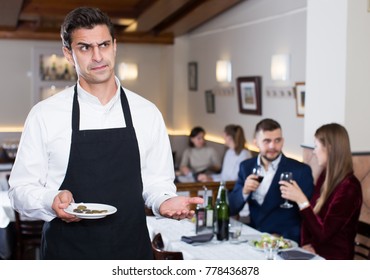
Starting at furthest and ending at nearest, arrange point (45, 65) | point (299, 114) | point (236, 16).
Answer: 1. point (45, 65)
2. point (236, 16)
3. point (299, 114)

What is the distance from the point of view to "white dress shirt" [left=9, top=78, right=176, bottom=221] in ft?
6.54

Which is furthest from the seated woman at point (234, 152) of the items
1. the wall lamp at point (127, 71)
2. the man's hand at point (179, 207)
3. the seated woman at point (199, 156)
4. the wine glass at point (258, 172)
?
the man's hand at point (179, 207)

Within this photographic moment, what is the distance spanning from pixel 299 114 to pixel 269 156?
2.52 m

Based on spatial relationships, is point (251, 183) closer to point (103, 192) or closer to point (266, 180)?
point (266, 180)

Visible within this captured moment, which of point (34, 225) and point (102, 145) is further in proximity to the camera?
point (34, 225)

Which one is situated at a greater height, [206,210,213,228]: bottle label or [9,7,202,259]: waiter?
[9,7,202,259]: waiter

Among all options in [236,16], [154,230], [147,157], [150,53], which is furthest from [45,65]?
[147,157]

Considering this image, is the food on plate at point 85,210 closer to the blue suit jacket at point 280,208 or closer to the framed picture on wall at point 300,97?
the blue suit jacket at point 280,208

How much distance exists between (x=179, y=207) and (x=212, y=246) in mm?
1880

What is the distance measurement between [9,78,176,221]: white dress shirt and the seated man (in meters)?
1.97

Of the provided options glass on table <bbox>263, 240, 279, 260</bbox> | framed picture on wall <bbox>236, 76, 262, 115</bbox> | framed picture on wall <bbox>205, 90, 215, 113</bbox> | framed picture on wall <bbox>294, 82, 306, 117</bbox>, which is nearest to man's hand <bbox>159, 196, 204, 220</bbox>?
glass on table <bbox>263, 240, 279, 260</bbox>

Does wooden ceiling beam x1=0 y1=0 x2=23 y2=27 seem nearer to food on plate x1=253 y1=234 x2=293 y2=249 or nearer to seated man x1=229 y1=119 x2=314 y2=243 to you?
seated man x1=229 y1=119 x2=314 y2=243
